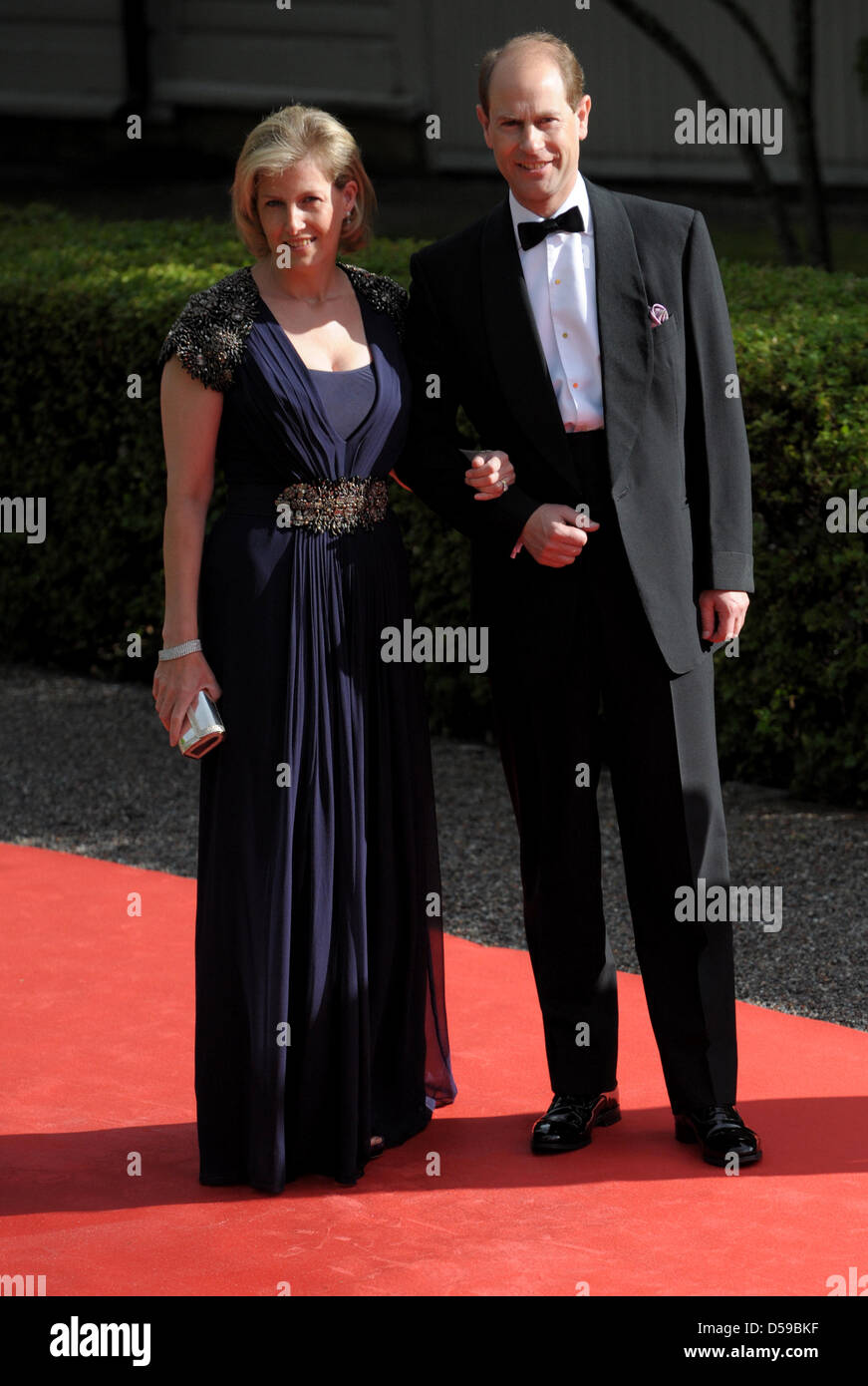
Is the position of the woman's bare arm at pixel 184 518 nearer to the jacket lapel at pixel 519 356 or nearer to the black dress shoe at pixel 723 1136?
the jacket lapel at pixel 519 356

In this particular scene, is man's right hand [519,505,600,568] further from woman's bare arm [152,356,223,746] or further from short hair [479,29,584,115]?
short hair [479,29,584,115]

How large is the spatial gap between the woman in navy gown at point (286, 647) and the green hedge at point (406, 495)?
2.71m

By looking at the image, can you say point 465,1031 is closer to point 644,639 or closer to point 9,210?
point 644,639

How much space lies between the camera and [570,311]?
3.73 metres

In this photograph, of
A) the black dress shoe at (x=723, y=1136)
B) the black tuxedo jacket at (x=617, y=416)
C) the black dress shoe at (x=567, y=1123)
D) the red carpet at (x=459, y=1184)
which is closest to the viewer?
the red carpet at (x=459, y=1184)

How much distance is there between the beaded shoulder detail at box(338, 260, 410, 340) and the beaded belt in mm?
373

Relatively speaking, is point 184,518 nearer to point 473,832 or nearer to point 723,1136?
point 723,1136

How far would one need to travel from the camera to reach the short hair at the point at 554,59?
11.8 feet

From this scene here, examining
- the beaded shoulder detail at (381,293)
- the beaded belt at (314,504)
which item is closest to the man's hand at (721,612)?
the beaded belt at (314,504)

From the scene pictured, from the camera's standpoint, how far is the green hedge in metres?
6.19

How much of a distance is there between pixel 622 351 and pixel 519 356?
21 cm

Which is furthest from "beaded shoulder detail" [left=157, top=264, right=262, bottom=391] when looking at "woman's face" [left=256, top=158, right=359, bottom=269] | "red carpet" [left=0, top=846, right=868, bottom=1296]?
"red carpet" [left=0, top=846, right=868, bottom=1296]

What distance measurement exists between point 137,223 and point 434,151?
11.5 m
